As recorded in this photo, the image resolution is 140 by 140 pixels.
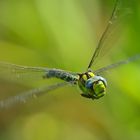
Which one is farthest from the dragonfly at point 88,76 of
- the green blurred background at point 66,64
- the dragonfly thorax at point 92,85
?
the green blurred background at point 66,64

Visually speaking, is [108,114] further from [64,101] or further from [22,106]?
[22,106]

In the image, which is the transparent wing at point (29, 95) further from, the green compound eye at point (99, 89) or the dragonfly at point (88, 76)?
the green compound eye at point (99, 89)

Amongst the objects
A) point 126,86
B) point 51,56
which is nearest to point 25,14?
point 51,56

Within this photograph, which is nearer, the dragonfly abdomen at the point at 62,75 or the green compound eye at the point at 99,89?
the green compound eye at the point at 99,89

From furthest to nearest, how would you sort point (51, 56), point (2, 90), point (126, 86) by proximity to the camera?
point (2, 90) < point (51, 56) < point (126, 86)

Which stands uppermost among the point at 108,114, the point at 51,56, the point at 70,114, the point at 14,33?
the point at 14,33

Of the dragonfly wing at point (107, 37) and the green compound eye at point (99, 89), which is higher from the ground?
the dragonfly wing at point (107, 37)

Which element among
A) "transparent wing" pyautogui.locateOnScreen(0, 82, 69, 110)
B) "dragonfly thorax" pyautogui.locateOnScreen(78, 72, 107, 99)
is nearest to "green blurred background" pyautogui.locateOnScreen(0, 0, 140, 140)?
"transparent wing" pyautogui.locateOnScreen(0, 82, 69, 110)
